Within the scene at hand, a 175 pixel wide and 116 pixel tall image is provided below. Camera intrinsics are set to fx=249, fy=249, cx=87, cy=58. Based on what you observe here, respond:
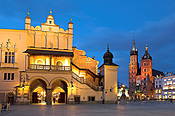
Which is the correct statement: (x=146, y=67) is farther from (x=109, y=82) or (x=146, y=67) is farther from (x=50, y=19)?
(x=50, y=19)

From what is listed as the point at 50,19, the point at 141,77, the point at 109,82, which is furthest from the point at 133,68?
the point at 50,19

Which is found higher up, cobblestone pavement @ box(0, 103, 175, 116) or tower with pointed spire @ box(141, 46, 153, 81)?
tower with pointed spire @ box(141, 46, 153, 81)

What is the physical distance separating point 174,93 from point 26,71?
104347 millimetres

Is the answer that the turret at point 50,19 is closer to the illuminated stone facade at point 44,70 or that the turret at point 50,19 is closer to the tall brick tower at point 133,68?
the illuminated stone facade at point 44,70

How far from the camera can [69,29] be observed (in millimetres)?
49719

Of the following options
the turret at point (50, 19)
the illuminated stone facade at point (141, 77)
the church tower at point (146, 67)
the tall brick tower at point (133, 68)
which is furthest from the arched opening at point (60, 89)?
the tall brick tower at point (133, 68)

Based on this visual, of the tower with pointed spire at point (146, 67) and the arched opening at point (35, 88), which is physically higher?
the tower with pointed spire at point (146, 67)

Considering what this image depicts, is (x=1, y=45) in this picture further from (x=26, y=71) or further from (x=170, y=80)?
(x=170, y=80)

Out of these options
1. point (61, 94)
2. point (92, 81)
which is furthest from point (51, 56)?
point (92, 81)

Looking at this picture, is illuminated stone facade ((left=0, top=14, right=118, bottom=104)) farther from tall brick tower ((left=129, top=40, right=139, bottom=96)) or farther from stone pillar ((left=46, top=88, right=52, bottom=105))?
tall brick tower ((left=129, top=40, right=139, bottom=96))

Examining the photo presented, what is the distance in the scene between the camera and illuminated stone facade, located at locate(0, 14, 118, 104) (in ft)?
144

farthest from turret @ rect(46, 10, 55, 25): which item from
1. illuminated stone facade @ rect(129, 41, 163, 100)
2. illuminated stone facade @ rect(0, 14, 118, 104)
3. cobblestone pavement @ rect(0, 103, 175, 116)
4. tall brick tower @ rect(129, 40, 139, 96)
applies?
tall brick tower @ rect(129, 40, 139, 96)

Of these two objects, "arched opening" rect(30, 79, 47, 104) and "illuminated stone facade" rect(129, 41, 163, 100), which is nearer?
"arched opening" rect(30, 79, 47, 104)

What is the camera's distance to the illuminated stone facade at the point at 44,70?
44031 millimetres
